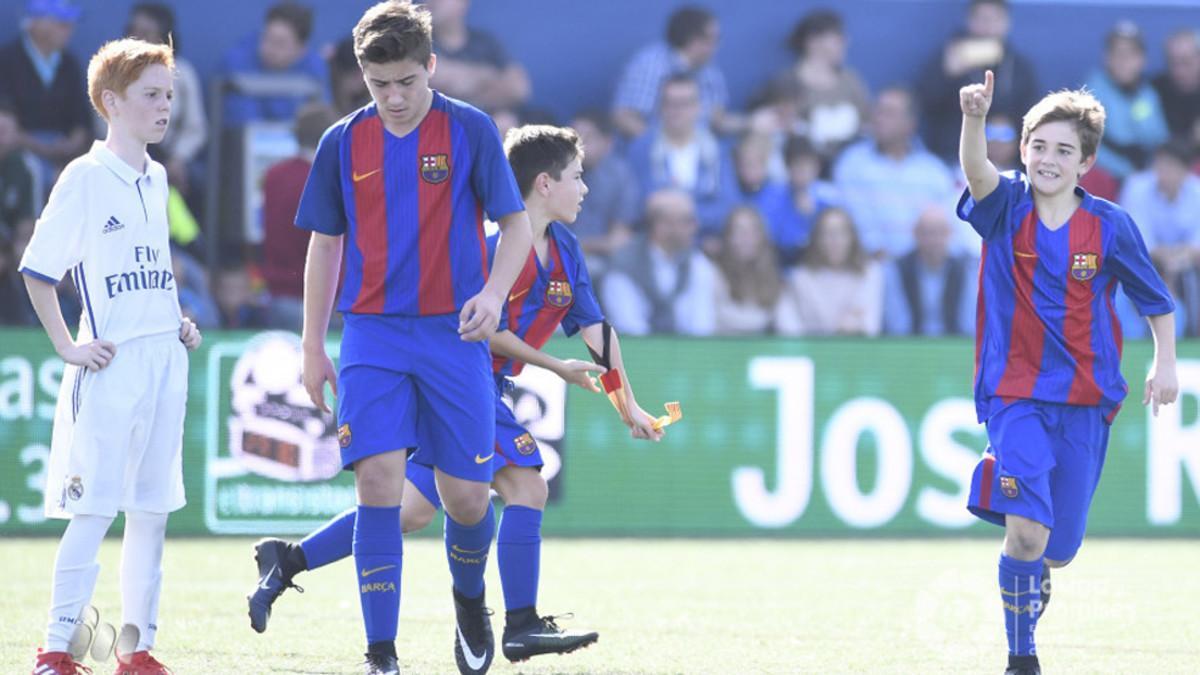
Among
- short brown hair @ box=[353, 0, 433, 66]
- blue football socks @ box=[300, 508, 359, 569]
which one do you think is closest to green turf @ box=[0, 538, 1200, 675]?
blue football socks @ box=[300, 508, 359, 569]

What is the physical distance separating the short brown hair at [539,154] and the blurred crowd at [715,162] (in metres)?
5.89

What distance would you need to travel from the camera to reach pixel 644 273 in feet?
45.6

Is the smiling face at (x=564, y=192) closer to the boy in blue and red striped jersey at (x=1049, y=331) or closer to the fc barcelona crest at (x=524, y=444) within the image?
the fc barcelona crest at (x=524, y=444)

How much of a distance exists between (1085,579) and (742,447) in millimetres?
3177

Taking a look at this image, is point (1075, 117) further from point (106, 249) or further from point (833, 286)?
point (833, 286)

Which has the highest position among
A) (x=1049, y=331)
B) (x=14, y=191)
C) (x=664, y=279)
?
(x=14, y=191)

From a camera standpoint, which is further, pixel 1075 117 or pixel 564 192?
pixel 564 192

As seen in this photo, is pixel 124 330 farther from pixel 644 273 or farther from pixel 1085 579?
pixel 644 273

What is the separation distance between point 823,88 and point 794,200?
44.6 inches

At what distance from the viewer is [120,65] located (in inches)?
219

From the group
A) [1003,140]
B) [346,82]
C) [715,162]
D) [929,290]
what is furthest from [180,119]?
[1003,140]

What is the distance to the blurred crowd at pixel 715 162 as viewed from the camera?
42.7 ft

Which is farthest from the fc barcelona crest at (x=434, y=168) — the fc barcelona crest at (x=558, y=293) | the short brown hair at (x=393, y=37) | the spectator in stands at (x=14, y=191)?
the spectator in stands at (x=14, y=191)

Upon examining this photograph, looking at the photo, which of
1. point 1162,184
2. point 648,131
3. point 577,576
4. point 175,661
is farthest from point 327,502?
point 1162,184
